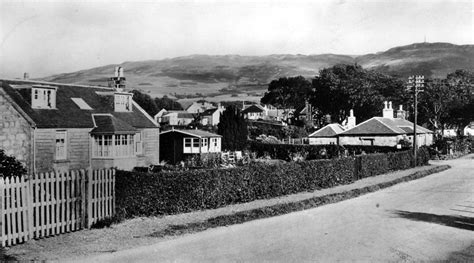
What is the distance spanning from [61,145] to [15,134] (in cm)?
289

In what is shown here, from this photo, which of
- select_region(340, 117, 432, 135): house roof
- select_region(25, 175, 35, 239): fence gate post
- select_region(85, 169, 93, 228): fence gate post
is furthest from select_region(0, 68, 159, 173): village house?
select_region(340, 117, 432, 135): house roof

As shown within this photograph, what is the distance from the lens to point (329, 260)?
9.26m

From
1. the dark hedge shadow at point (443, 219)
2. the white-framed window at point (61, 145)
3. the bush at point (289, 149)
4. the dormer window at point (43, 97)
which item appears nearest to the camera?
the dark hedge shadow at point (443, 219)

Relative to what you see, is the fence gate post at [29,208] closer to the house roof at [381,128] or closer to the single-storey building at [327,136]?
the house roof at [381,128]

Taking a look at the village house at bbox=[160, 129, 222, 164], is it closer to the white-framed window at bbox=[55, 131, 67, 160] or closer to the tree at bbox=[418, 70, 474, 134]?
the white-framed window at bbox=[55, 131, 67, 160]

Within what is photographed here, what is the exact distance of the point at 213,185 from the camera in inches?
622

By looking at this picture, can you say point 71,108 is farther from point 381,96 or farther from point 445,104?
point 445,104

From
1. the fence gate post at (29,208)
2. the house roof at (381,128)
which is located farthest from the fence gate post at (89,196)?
the house roof at (381,128)

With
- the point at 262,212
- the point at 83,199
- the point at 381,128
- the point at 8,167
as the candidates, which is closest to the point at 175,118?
the point at 381,128

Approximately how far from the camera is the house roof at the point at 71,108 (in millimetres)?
29875

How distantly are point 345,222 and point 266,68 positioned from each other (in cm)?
15296

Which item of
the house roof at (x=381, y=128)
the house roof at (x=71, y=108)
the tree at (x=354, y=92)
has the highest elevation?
the tree at (x=354, y=92)

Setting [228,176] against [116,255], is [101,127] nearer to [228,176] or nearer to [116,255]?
[228,176]

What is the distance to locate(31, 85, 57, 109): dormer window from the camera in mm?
30558
